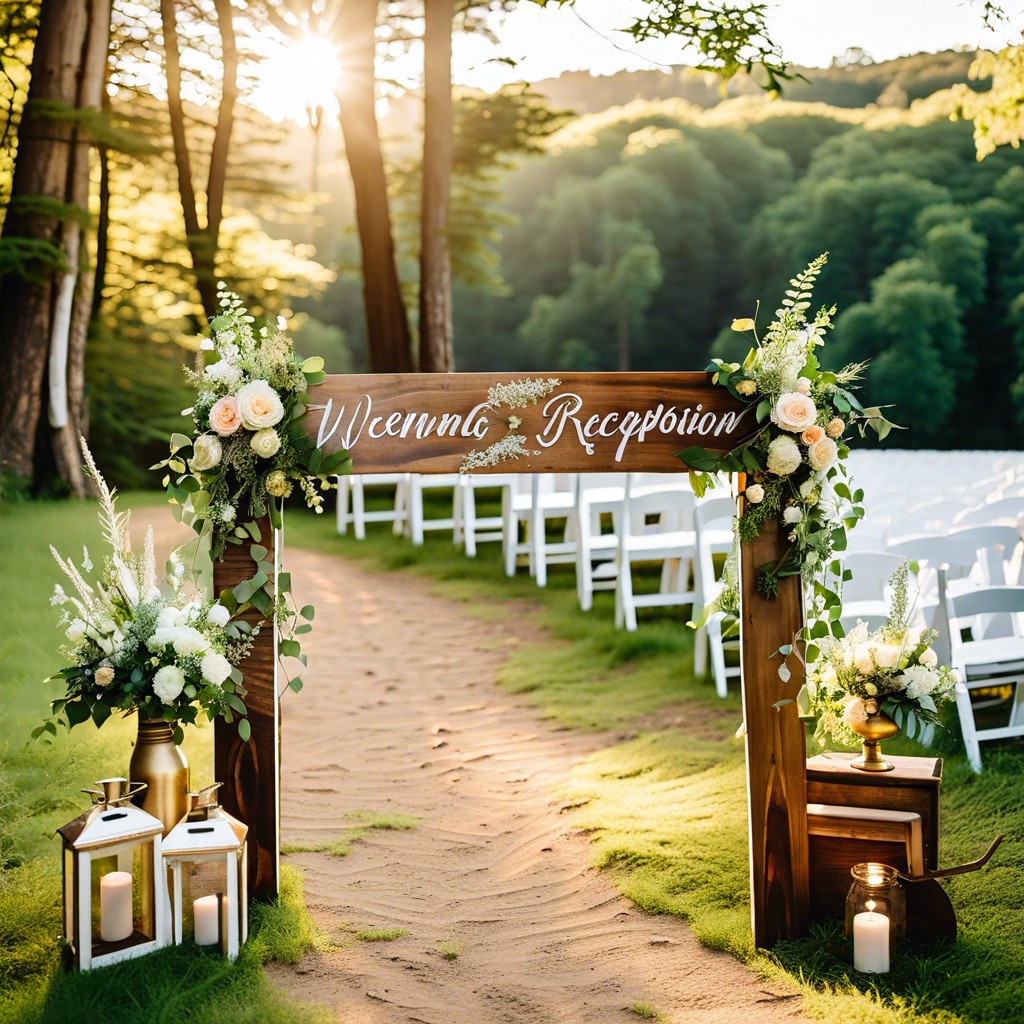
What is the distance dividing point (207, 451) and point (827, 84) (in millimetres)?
49100

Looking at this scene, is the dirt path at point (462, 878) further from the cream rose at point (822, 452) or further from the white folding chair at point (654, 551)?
the cream rose at point (822, 452)

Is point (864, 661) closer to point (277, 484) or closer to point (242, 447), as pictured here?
point (277, 484)

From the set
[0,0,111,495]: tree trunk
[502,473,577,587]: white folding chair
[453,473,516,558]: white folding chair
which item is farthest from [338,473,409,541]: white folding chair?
[0,0,111,495]: tree trunk

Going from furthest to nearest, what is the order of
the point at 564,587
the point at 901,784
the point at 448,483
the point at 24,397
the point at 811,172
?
the point at 811,172 → the point at 448,483 → the point at 24,397 → the point at 564,587 → the point at 901,784

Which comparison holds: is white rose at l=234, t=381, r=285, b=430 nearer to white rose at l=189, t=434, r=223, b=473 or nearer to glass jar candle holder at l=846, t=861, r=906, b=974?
white rose at l=189, t=434, r=223, b=473

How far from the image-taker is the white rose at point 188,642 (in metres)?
3.32

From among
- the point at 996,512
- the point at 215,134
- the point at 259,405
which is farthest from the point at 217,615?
the point at 215,134

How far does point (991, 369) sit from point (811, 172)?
412 inches

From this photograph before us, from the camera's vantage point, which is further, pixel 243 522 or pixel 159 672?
pixel 243 522

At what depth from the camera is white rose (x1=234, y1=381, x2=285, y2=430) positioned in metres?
3.41

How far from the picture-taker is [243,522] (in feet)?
11.8

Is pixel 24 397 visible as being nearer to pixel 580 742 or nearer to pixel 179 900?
pixel 580 742

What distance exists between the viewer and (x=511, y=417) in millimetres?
3592

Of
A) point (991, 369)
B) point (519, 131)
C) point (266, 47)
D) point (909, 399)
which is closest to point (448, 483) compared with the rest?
point (519, 131)
